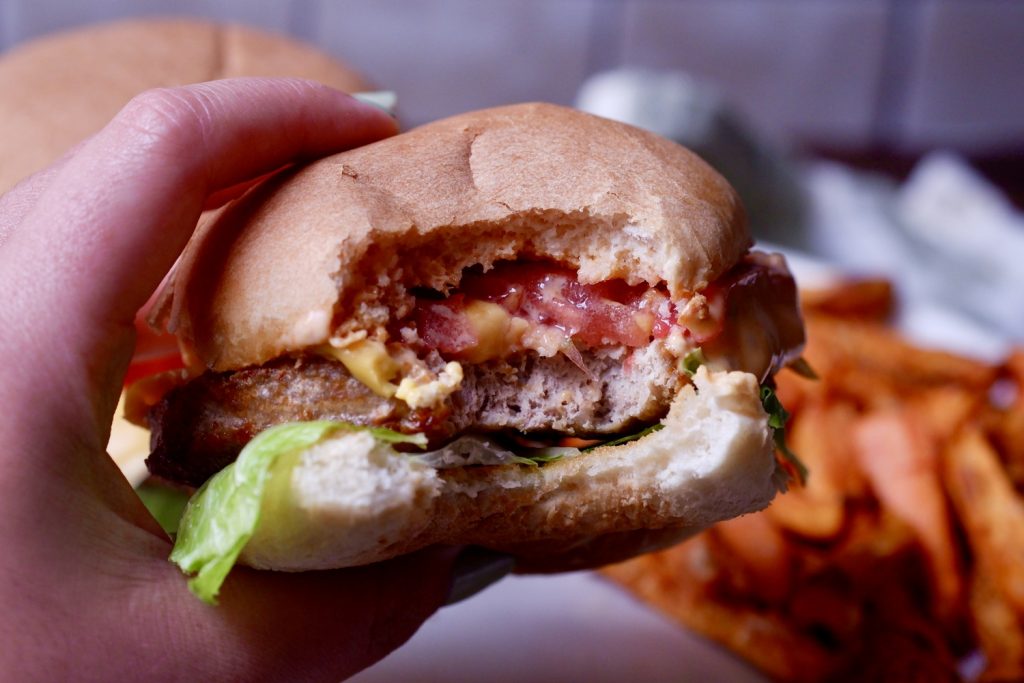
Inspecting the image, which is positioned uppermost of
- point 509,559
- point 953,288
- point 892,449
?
point 509,559

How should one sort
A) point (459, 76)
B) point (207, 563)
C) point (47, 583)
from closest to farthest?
point (47, 583), point (207, 563), point (459, 76)

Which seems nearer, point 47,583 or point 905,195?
point 47,583

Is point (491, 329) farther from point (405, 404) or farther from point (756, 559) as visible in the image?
point (756, 559)

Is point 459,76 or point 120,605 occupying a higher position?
point 120,605

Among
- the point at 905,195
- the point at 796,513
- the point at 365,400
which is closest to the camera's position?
the point at 365,400

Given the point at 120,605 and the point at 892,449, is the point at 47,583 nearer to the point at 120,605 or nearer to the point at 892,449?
the point at 120,605

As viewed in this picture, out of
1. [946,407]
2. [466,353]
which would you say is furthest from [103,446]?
[946,407]

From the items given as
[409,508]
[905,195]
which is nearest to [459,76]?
[905,195]

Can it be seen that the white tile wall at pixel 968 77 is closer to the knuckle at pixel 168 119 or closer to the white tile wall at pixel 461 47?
the white tile wall at pixel 461 47
